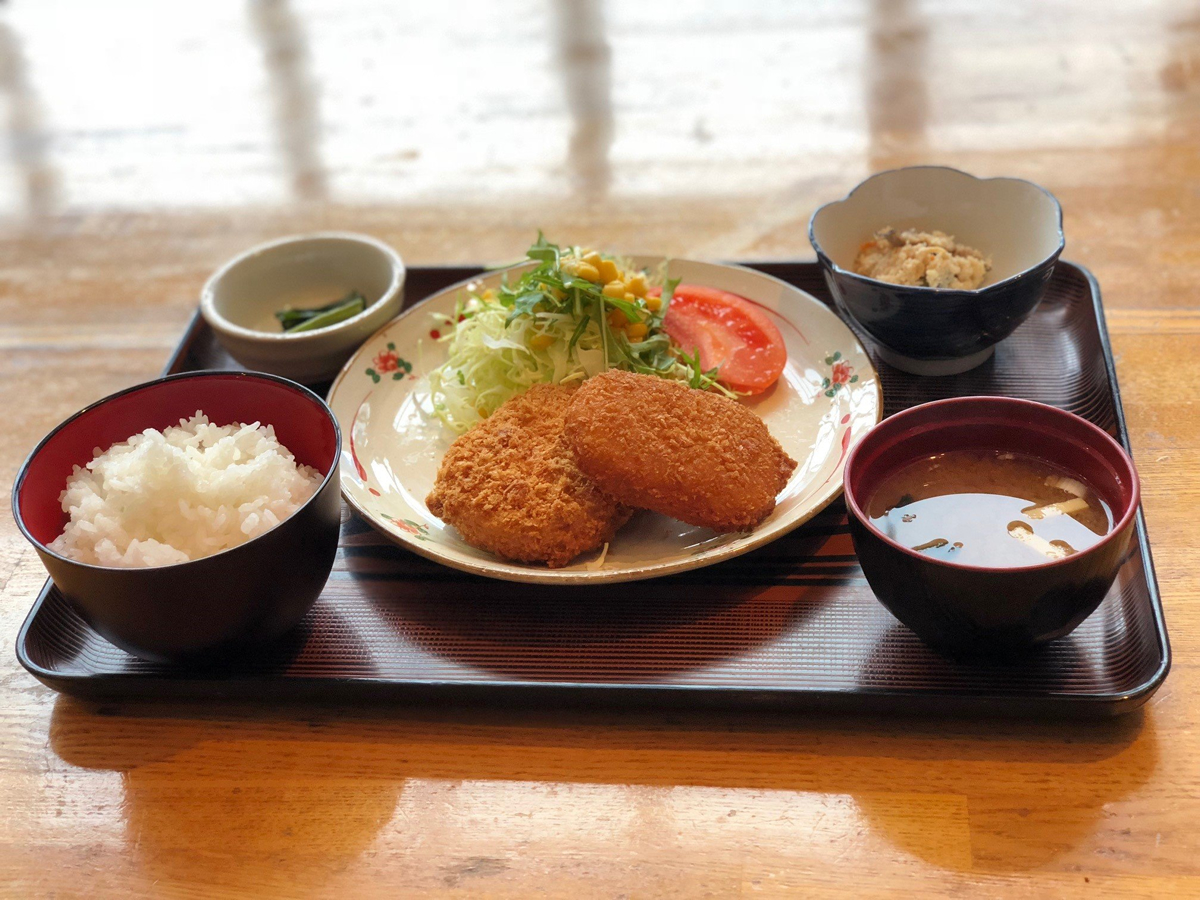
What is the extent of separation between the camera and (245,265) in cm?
256

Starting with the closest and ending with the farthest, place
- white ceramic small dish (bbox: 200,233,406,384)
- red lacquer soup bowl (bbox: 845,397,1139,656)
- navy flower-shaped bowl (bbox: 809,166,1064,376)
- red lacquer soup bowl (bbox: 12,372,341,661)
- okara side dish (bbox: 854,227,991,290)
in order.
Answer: red lacquer soup bowl (bbox: 845,397,1139,656), red lacquer soup bowl (bbox: 12,372,341,661), navy flower-shaped bowl (bbox: 809,166,1064,376), okara side dish (bbox: 854,227,991,290), white ceramic small dish (bbox: 200,233,406,384)

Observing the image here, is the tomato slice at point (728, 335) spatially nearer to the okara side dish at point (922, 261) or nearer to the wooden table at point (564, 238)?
the okara side dish at point (922, 261)

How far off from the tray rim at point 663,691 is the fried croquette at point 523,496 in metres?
0.26

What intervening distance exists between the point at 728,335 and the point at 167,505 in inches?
48.7

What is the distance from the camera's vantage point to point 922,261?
2189 millimetres

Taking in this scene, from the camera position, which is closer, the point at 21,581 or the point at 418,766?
the point at 418,766

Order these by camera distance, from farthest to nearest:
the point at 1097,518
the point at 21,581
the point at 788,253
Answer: the point at 788,253 < the point at 21,581 < the point at 1097,518

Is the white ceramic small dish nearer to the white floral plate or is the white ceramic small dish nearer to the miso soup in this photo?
the white floral plate

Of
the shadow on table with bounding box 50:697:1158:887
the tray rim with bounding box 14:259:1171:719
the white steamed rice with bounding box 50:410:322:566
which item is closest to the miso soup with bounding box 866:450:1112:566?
the tray rim with bounding box 14:259:1171:719

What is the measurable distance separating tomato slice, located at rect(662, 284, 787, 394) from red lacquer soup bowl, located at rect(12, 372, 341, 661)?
0.88 metres

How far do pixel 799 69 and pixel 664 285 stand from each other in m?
2.04

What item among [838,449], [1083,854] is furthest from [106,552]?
[1083,854]

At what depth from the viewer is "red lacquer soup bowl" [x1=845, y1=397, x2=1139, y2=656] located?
4.69ft

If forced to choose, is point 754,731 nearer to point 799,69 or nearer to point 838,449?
point 838,449
